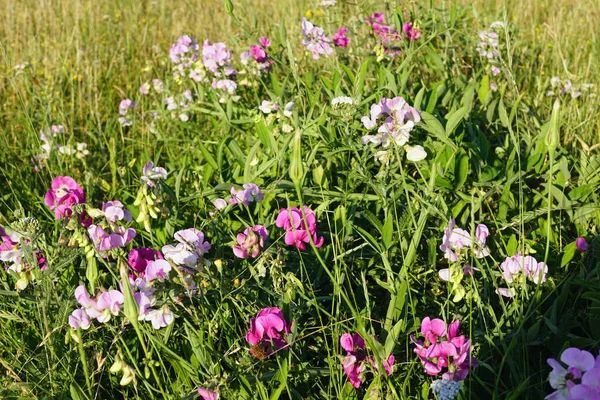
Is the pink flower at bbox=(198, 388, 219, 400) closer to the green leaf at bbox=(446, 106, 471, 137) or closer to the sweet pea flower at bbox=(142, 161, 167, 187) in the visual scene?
the sweet pea flower at bbox=(142, 161, 167, 187)

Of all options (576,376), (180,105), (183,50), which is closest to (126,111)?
(180,105)

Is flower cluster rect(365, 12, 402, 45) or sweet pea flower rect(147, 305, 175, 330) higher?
flower cluster rect(365, 12, 402, 45)

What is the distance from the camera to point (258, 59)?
2.54m

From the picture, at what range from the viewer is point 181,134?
9.41 feet

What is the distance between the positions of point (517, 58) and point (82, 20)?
3062 millimetres

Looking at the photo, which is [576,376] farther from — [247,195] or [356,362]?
[247,195]

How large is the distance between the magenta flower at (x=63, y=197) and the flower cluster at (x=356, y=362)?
784 millimetres

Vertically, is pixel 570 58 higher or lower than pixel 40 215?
higher

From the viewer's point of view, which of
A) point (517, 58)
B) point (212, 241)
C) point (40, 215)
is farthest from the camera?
point (517, 58)

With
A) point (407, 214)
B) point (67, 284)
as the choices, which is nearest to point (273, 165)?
point (407, 214)

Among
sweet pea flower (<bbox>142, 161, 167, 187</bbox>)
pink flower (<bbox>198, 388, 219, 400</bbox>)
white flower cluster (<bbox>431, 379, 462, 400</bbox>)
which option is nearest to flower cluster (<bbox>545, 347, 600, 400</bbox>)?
white flower cluster (<bbox>431, 379, 462, 400</bbox>)

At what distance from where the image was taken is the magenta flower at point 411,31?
7.63 ft

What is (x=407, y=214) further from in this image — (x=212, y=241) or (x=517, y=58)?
(x=517, y=58)

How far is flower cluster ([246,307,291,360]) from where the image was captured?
1.31m
